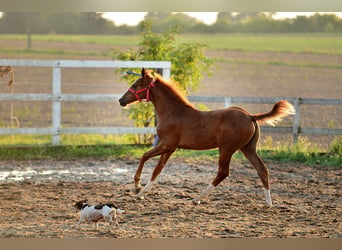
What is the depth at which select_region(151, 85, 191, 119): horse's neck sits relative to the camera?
7.22 m

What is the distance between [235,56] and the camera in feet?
96.5

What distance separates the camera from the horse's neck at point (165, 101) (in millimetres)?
7223

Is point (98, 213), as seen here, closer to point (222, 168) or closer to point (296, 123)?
point (222, 168)

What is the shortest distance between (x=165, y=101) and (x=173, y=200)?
1.20 m

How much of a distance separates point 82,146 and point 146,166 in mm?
1680

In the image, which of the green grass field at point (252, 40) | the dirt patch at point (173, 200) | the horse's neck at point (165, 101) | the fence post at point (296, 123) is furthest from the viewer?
the green grass field at point (252, 40)

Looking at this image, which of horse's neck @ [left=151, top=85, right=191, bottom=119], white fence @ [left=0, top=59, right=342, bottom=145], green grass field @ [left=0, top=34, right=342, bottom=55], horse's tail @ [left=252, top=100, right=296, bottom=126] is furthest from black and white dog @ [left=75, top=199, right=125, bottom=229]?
green grass field @ [left=0, top=34, right=342, bottom=55]

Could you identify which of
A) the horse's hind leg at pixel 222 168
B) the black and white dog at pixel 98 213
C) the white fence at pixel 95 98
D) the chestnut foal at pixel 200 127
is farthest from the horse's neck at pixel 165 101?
the white fence at pixel 95 98

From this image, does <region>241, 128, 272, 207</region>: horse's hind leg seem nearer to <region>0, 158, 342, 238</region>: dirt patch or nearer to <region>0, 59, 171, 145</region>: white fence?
<region>0, 158, 342, 238</region>: dirt patch

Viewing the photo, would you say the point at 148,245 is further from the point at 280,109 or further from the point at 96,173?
the point at 96,173

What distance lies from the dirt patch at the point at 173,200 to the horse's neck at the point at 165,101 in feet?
3.39

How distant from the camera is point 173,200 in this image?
702cm

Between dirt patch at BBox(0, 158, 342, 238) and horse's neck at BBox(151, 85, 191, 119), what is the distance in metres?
1.03

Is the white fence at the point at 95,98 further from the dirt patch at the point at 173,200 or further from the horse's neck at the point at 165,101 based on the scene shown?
the horse's neck at the point at 165,101
